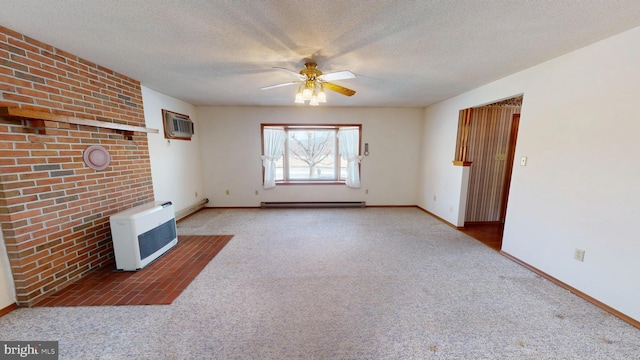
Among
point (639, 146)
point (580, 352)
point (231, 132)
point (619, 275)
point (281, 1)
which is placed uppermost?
point (281, 1)

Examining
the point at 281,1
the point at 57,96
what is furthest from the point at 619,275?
the point at 57,96

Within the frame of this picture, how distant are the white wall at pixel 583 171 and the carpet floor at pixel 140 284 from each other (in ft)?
12.1

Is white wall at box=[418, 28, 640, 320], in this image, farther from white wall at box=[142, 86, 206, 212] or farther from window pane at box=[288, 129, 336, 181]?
white wall at box=[142, 86, 206, 212]

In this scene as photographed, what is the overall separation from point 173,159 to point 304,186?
8.29 ft

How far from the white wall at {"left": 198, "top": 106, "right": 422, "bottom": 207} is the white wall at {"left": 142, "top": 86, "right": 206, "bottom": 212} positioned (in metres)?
0.29

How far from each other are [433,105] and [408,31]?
10.5ft

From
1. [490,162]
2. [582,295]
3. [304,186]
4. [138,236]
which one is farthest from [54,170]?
[490,162]

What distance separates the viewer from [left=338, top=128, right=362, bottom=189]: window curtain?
4836mm

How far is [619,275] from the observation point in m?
1.75

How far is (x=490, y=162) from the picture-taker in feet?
12.6

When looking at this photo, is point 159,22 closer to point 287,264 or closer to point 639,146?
point 287,264

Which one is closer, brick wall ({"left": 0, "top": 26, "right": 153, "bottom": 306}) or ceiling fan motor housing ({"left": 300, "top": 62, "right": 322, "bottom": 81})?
brick wall ({"left": 0, "top": 26, "right": 153, "bottom": 306})

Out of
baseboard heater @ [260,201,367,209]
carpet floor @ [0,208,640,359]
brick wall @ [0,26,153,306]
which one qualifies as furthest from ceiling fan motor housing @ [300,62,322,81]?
baseboard heater @ [260,201,367,209]

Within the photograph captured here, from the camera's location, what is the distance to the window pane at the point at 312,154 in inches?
199
